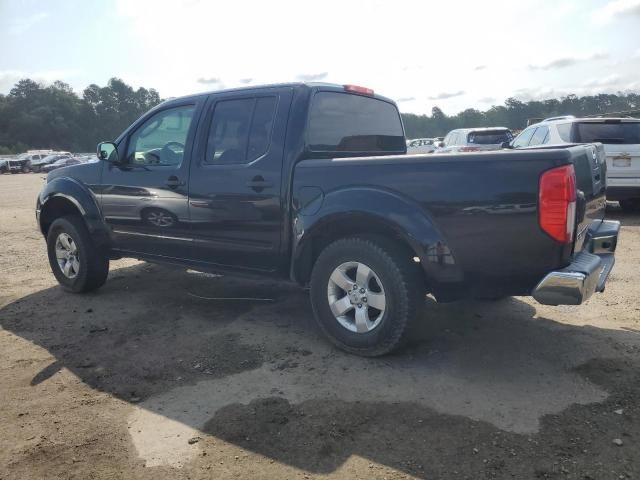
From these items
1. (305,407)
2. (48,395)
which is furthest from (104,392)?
(305,407)

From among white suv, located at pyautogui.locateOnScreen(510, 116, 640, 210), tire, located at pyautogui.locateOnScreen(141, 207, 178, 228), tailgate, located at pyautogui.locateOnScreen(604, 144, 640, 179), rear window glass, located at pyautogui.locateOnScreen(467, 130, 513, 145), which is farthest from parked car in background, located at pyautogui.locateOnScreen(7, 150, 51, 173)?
tailgate, located at pyautogui.locateOnScreen(604, 144, 640, 179)

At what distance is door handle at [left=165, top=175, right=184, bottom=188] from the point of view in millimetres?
4645

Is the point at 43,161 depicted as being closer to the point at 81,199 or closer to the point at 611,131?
the point at 81,199

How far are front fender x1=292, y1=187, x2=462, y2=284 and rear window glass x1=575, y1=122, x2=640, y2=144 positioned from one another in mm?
6772

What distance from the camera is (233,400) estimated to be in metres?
3.25

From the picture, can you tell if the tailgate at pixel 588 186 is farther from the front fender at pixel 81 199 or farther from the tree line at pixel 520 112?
the tree line at pixel 520 112

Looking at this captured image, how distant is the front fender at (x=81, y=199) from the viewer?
540 centimetres

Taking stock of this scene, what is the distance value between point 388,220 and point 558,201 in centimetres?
103

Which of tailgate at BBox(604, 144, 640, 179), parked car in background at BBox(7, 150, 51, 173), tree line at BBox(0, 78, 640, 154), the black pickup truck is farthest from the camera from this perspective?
tree line at BBox(0, 78, 640, 154)

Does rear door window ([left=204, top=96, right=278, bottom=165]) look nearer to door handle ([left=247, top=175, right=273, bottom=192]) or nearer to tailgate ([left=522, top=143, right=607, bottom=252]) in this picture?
door handle ([left=247, top=175, right=273, bottom=192])

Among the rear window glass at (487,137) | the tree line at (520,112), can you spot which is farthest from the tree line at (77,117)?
the rear window glass at (487,137)

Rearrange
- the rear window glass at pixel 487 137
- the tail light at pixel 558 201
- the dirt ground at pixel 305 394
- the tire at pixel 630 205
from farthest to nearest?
the rear window glass at pixel 487 137
the tire at pixel 630 205
the tail light at pixel 558 201
the dirt ground at pixel 305 394

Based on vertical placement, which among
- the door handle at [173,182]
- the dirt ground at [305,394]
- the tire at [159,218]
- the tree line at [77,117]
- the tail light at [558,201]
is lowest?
the dirt ground at [305,394]

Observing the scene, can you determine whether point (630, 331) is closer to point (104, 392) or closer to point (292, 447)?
point (292, 447)
